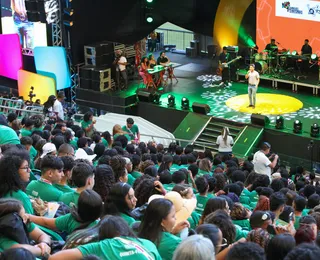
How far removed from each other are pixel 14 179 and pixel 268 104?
47.6 feet

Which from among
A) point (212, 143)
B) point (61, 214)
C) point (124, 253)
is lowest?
point (212, 143)

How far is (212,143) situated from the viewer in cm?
1792

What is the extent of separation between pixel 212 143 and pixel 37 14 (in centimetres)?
700

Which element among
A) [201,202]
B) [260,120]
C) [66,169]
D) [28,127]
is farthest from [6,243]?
[260,120]

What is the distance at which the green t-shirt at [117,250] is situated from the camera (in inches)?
171

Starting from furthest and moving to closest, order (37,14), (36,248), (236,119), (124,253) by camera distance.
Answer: (37,14) < (236,119) < (36,248) < (124,253)

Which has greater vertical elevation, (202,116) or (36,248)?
(36,248)

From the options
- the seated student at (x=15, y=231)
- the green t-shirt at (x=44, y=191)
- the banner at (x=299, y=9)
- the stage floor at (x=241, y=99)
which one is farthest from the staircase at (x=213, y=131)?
the seated student at (x=15, y=231)

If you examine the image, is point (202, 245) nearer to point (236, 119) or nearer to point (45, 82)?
point (236, 119)

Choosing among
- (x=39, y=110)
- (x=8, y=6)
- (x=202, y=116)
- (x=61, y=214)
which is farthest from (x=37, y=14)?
(x=61, y=214)

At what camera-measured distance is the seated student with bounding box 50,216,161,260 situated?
435cm

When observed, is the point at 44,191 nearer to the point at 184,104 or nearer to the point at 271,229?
the point at 271,229

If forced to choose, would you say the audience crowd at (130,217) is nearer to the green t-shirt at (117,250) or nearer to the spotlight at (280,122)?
the green t-shirt at (117,250)

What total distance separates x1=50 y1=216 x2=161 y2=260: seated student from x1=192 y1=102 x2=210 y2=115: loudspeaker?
47.6ft
